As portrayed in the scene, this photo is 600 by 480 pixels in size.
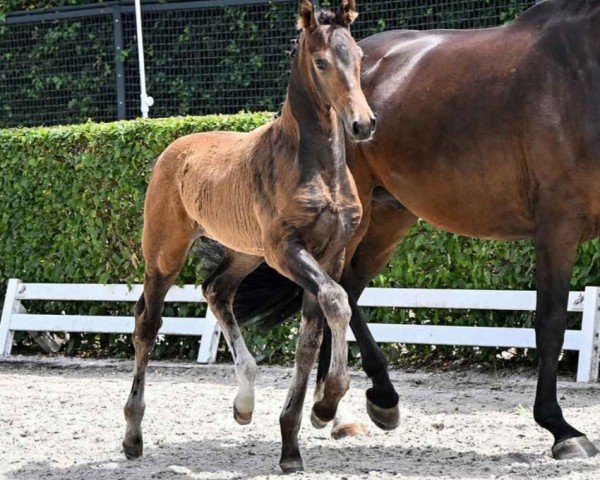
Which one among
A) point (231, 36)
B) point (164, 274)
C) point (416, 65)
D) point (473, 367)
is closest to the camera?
point (164, 274)

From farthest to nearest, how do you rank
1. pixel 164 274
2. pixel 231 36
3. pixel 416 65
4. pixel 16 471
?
pixel 231 36 < pixel 416 65 < pixel 164 274 < pixel 16 471

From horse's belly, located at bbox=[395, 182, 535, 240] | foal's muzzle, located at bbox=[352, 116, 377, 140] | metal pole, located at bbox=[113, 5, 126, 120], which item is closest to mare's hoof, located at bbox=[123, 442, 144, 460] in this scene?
horse's belly, located at bbox=[395, 182, 535, 240]

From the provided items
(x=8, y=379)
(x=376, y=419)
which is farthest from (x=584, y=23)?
(x=8, y=379)

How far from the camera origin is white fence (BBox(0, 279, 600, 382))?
748 cm

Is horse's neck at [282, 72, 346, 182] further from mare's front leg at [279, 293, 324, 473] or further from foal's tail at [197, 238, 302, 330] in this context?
foal's tail at [197, 238, 302, 330]

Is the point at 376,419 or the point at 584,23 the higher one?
the point at 584,23

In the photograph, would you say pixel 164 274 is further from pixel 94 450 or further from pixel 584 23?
pixel 584 23

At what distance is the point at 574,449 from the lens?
197 inches

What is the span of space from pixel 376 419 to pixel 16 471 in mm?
1786

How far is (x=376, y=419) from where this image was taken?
18.8ft

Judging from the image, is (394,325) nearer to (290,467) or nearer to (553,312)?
(553,312)

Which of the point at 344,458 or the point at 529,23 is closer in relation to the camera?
the point at 344,458

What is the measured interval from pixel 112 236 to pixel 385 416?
4.20 metres

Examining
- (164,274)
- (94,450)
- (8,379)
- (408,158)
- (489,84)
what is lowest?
(8,379)
